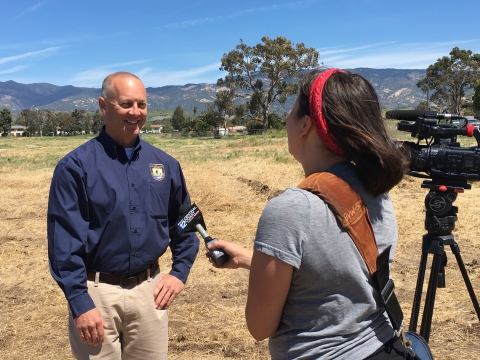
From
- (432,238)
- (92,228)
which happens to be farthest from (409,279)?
(92,228)

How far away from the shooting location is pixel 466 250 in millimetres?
6113

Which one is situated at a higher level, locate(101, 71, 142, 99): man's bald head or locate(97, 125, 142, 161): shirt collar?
locate(101, 71, 142, 99): man's bald head

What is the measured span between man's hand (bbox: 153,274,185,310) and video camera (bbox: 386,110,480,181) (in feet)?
5.19

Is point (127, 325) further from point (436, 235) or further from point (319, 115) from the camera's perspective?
Result: point (436, 235)

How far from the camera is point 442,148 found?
8.89 ft

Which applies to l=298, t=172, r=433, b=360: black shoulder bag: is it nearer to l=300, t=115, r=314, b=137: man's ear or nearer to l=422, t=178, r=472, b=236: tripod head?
l=300, t=115, r=314, b=137: man's ear

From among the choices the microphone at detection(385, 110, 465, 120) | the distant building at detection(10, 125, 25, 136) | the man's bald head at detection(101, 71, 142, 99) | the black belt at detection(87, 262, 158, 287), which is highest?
the man's bald head at detection(101, 71, 142, 99)

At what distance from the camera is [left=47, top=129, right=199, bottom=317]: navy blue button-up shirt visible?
6.85 ft

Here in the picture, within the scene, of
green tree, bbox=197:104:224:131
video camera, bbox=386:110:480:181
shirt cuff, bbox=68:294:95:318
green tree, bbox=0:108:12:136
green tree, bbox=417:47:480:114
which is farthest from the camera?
green tree, bbox=0:108:12:136

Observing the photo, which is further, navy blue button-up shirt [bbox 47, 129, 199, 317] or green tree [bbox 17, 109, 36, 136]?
green tree [bbox 17, 109, 36, 136]

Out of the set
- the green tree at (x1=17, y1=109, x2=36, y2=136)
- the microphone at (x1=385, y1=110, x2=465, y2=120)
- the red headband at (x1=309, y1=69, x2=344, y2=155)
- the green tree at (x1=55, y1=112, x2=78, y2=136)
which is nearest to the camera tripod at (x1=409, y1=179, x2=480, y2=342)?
the microphone at (x1=385, y1=110, x2=465, y2=120)

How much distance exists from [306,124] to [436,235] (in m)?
2.01

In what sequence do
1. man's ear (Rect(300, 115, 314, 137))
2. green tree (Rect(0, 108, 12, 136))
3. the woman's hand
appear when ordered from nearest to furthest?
1. man's ear (Rect(300, 115, 314, 137))
2. the woman's hand
3. green tree (Rect(0, 108, 12, 136))

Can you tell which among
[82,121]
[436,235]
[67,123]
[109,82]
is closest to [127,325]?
[109,82]
